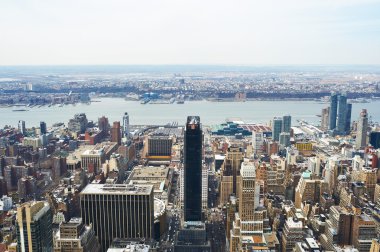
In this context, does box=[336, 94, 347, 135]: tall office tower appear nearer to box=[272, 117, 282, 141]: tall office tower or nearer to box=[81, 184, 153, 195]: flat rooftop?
box=[272, 117, 282, 141]: tall office tower

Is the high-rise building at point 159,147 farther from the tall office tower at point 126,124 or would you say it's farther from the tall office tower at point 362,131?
the tall office tower at point 362,131

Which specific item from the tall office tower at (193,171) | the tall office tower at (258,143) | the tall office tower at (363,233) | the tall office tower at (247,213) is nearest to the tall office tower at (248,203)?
the tall office tower at (247,213)

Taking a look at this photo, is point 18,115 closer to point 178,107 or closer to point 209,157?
point 178,107

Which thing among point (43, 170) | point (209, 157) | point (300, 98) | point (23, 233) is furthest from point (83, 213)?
point (300, 98)

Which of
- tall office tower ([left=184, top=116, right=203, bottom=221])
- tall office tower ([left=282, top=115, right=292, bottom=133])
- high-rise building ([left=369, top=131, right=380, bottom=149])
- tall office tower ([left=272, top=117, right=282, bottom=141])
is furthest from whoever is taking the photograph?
tall office tower ([left=282, top=115, right=292, bottom=133])

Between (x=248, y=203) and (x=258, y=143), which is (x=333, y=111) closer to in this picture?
(x=258, y=143)

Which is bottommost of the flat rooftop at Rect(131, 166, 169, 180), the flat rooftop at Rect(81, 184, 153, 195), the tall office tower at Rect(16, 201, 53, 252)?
the flat rooftop at Rect(131, 166, 169, 180)

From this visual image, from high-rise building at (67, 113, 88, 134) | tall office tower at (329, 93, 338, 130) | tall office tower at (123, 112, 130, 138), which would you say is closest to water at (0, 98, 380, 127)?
tall office tower at (329, 93, 338, 130)
